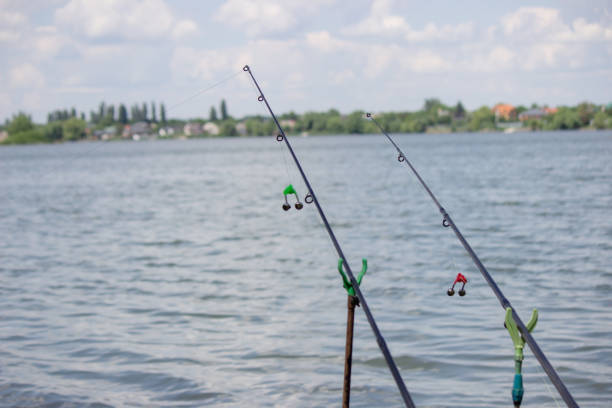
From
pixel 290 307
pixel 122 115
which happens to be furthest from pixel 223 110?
pixel 290 307

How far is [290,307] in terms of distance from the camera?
11867 mm

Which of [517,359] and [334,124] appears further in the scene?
[334,124]

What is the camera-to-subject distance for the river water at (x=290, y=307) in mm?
8164

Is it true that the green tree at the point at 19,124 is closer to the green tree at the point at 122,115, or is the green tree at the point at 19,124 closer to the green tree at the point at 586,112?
the green tree at the point at 122,115

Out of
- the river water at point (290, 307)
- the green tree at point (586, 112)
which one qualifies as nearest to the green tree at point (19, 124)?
the green tree at point (586, 112)

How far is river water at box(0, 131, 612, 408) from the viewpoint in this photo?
8164 millimetres

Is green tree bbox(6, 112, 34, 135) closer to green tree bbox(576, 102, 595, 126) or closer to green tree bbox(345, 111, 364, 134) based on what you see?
green tree bbox(345, 111, 364, 134)

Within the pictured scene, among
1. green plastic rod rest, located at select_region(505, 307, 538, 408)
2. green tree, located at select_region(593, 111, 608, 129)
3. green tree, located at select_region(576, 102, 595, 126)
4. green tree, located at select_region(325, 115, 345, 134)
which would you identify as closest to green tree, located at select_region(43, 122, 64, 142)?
green tree, located at select_region(325, 115, 345, 134)

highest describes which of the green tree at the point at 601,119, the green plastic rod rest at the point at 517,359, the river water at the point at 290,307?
the green tree at the point at 601,119

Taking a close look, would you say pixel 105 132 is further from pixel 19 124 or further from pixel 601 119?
pixel 601 119

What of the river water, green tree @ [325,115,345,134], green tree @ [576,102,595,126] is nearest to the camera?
the river water

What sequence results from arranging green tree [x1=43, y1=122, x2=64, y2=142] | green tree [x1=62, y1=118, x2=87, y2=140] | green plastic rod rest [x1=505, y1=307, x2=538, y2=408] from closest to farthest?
1. green plastic rod rest [x1=505, y1=307, x2=538, y2=408]
2. green tree [x1=62, y1=118, x2=87, y2=140]
3. green tree [x1=43, y1=122, x2=64, y2=142]

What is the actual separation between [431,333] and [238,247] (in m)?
9.89

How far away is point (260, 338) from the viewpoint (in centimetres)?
1012
